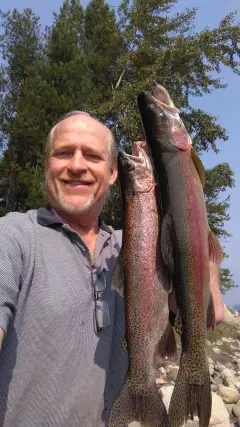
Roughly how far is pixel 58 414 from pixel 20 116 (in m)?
16.6

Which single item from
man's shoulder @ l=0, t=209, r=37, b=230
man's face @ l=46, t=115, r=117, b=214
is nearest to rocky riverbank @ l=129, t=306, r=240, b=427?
man's face @ l=46, t=115, r=117, b=214

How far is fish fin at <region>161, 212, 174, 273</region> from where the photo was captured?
8.43 ft

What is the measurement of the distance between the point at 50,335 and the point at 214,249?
100 centimetres

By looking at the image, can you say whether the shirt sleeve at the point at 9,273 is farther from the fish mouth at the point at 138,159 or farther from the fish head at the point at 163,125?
the fish head at the point at 163,125

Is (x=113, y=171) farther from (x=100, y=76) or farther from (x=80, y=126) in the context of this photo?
(x=100, y=76)

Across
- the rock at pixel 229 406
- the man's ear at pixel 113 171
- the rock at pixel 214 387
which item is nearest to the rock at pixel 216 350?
the rock at pixel 214 387

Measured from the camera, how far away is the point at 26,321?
8.26 ft

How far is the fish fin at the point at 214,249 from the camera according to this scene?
2.64 metres

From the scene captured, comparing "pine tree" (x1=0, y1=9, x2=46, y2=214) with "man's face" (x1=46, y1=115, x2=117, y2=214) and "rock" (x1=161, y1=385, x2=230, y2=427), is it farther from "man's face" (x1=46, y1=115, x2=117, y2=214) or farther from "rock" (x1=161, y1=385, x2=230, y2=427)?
"man's face" (x1=46, y1=115, x2=117, y2=214)

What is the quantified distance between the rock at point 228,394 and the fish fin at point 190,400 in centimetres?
771

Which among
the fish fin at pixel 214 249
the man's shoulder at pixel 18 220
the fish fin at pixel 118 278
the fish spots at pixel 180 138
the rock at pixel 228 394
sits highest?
the fish spots at pixel 180 138

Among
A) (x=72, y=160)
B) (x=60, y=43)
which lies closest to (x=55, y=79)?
(x=60, y=43)

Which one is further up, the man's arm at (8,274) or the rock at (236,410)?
the man's arm at (8,274)

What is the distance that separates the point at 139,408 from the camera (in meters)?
2.54
